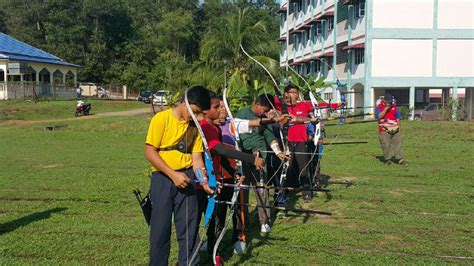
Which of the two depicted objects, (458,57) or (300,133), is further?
(458,57)

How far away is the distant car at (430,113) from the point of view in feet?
96.1

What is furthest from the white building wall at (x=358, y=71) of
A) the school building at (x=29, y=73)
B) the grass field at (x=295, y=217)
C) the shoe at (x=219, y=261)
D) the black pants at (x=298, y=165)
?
the shoe at (x=219, y=261)

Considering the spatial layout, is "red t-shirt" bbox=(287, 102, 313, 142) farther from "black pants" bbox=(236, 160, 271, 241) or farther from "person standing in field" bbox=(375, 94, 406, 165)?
"person standing in field" bbox=(375, 94, 406, 165)

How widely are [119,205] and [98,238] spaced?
6.44 ft

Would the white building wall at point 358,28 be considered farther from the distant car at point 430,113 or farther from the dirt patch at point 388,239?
the dirt patch at point 388,239

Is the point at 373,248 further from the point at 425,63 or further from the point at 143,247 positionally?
the point at 425,63

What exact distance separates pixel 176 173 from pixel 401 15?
2983 cm

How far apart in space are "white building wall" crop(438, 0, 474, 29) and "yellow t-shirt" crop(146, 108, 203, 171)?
30343mm

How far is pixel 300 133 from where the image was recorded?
27.8 ft

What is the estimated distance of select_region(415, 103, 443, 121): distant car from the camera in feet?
96.1

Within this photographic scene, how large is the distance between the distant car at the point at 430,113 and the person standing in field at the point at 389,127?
16.6 meters

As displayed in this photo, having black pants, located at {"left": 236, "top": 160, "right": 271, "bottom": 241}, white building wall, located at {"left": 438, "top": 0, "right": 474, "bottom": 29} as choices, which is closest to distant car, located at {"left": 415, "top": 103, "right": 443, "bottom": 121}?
white building wall, located at {"left": 438, "top": 0, "right": 474, "bottom": 29}

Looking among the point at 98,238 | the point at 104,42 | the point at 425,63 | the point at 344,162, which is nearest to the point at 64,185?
the point at 98,238

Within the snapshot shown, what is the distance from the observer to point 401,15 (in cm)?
3147
